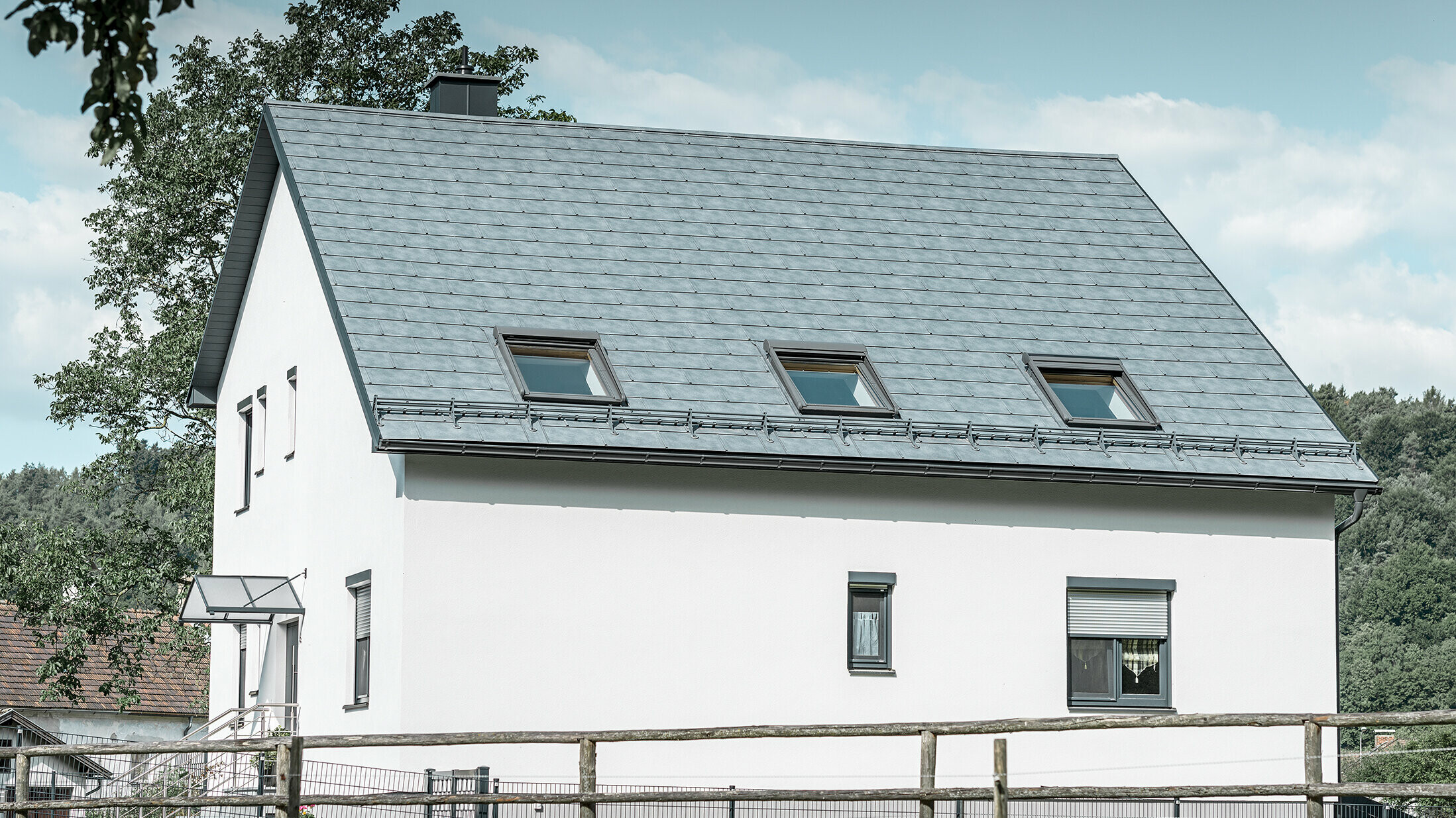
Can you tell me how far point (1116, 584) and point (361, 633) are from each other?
8.17 metres

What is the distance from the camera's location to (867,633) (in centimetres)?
1977

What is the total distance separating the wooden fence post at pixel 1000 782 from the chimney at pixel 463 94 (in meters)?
15.3

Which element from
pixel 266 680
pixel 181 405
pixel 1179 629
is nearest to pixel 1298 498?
pixel 1179 629

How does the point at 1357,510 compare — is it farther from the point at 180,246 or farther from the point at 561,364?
the point at 180,246

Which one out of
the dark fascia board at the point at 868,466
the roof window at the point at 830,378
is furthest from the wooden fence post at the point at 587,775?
the roof window at the point at 830,378

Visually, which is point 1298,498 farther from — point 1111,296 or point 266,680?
point 266,680

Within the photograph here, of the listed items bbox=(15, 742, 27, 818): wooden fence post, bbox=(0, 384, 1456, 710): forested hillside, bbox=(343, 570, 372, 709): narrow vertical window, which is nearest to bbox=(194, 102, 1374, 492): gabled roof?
bbox=(343, 570, 372, 709): narrow vertical window

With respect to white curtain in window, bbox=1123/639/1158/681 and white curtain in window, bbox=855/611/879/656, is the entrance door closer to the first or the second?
white curtain in window, bbox=855/611/879/656

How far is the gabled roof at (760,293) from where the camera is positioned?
19.3 meters

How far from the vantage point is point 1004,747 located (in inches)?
508

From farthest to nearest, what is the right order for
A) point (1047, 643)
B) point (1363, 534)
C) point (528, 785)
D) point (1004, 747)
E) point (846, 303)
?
1. point (1363, 534)
2. point (846, 303)
3. point (1047, 643)
4. point (528, 785)
5. point (1004, 747)

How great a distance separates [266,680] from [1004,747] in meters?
12.5

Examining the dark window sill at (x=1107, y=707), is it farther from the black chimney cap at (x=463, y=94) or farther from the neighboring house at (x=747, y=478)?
the black chimney cap at (x=463, y=94)

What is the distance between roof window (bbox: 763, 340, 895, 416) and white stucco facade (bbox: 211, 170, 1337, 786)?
90cm
